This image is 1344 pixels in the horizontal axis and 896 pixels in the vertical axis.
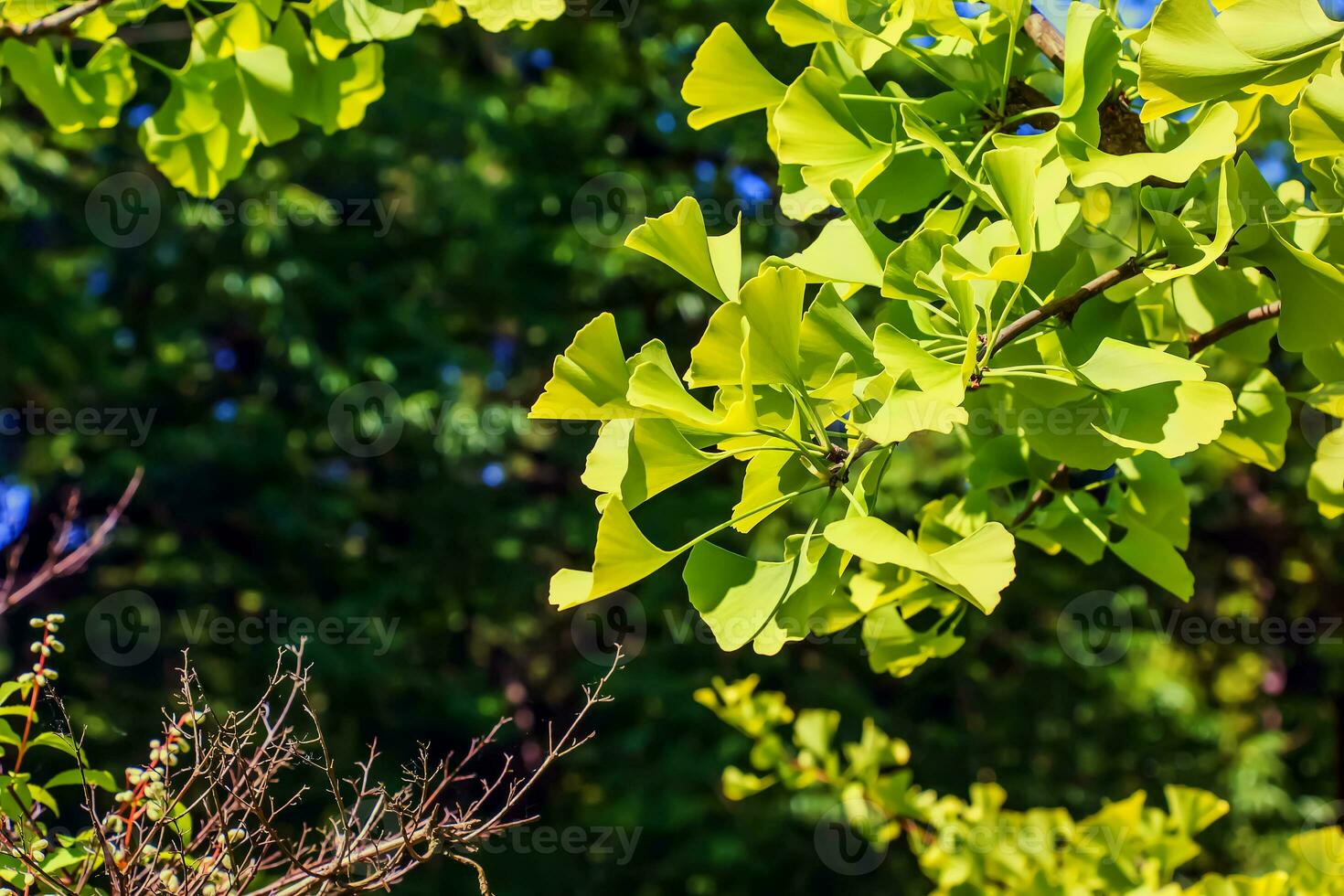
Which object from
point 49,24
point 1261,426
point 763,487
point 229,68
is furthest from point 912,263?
point 49,24

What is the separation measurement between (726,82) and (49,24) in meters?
0.64

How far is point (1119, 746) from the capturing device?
5.37 meters

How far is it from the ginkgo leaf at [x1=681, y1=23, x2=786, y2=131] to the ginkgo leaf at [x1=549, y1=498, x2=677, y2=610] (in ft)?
1.07

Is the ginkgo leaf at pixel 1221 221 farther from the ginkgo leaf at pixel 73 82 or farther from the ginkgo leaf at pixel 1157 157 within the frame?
the ginkgo leaf at pixel 73 82

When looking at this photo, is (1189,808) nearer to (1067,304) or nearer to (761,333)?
(1067,304)

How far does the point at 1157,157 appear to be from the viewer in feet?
1.98

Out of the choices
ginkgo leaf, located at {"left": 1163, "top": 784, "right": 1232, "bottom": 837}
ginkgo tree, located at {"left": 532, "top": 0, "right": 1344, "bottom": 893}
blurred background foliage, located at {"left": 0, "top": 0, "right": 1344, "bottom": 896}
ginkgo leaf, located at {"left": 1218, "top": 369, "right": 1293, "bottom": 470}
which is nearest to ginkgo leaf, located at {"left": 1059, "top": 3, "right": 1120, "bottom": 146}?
ginkgo tree, located at {"left": 532, "top": 0, "right": 1344, "bottom": 893}

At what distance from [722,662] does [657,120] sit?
2075 millimetres

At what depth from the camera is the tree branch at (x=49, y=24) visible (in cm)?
101

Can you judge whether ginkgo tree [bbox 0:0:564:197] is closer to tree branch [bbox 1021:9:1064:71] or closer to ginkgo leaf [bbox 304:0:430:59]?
ginkgo leaf [bbox 304:0:430:59]

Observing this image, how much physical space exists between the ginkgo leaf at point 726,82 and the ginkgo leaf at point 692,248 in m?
0.17

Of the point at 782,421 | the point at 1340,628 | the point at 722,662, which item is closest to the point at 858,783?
the point at 782,421

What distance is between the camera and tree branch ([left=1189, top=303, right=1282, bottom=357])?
29.7 inches

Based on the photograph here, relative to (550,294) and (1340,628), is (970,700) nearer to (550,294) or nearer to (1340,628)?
(1340,628)
